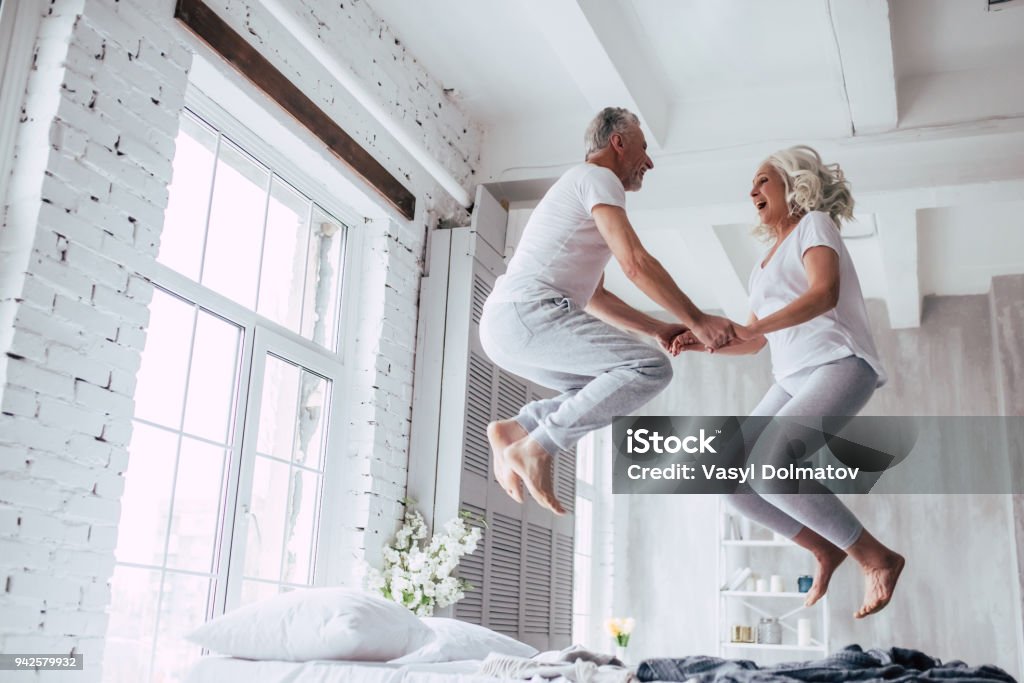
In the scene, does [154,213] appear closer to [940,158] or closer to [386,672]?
[386,672]

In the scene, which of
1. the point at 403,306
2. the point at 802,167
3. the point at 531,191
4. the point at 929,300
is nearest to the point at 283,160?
the point at 403,306

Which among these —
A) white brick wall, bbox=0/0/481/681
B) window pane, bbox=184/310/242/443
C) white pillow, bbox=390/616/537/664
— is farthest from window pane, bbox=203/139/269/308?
white pillow, bbox=390/616/537/664

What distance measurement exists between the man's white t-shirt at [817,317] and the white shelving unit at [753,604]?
407 centimetres

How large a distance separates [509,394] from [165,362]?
212 cm

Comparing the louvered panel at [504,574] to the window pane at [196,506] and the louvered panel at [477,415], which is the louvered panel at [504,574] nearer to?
the louvered panel at [477,415]

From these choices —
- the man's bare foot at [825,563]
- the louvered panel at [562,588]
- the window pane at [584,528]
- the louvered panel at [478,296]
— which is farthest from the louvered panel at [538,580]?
the man's bare foot at [825,563]

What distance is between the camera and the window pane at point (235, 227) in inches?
144

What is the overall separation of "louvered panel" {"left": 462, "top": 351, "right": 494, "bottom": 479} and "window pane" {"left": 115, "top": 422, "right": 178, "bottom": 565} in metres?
1.57

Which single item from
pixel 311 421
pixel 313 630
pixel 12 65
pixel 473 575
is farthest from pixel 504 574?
pixel 12 65

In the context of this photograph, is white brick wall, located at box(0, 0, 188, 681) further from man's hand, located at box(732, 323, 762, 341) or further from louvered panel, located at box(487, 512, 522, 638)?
louvered panel, located at box(487, 512, 522, 638)

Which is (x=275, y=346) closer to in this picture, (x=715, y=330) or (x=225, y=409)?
(x=225, y=409)

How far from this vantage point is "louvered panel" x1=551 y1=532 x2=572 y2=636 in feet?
17.8

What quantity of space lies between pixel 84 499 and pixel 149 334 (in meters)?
0.72

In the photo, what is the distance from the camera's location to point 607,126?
8.95ft
